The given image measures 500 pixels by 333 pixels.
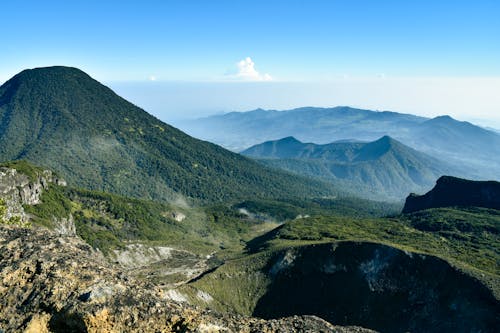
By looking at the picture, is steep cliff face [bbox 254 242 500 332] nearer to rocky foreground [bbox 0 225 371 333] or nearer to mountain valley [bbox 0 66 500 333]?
mountain valley [bbox 0 66 500 333]

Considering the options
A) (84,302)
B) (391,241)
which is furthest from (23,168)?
(84,302)

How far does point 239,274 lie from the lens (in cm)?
11162

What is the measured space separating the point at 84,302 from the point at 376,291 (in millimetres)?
85240

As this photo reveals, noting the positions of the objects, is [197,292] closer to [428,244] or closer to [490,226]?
[428,244]

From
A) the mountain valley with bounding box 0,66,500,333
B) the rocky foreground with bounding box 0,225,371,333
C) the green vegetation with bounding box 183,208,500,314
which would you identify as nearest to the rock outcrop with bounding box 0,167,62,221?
the mountain valley with bounding box 0,66,500,333

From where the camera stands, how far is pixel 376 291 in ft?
324

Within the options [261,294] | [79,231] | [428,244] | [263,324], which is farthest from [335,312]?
[79,231]

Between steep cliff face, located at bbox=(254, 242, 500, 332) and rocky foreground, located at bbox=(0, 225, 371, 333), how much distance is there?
215 feet

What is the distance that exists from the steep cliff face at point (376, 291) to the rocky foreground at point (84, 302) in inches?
2582

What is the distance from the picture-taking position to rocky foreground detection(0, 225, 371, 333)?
26.9 meters

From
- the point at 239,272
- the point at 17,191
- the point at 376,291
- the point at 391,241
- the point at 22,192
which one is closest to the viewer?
the point at 376,291

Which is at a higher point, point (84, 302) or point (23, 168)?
point (84, 302)

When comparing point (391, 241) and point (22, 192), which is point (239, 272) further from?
point (22, 192)

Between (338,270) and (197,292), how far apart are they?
36.4 metres
